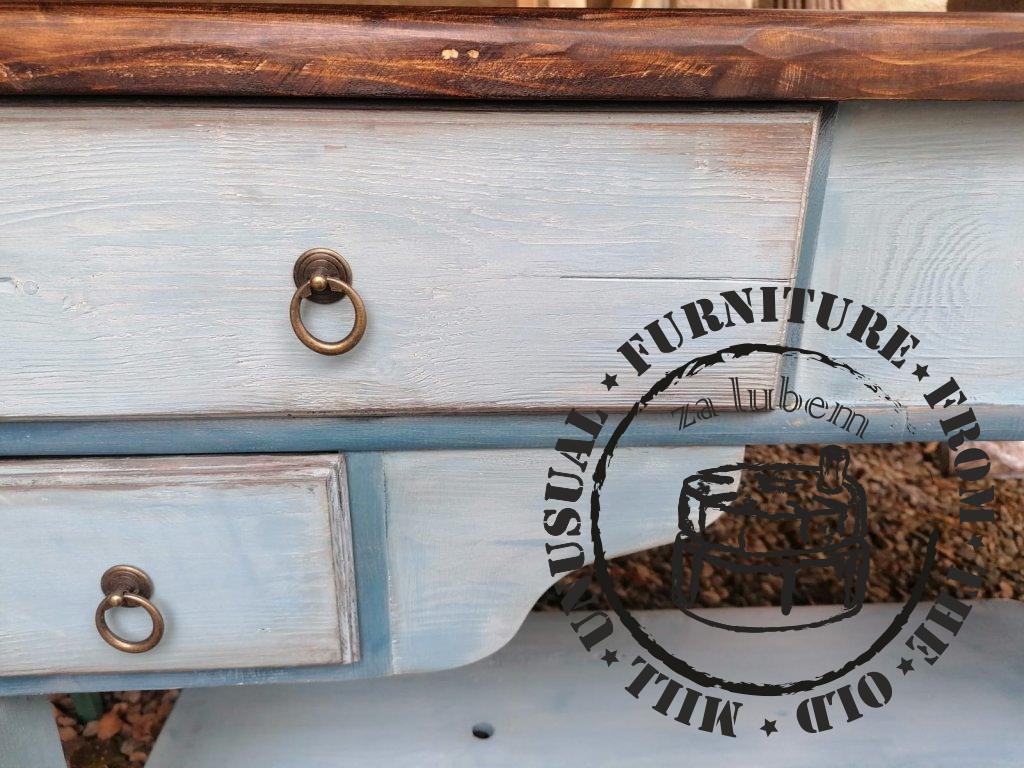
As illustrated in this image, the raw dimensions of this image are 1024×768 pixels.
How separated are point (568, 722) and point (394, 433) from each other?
0.35m

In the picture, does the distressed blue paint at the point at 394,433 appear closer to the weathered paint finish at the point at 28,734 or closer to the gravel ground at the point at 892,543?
the weathered paint finish at the point at 28,734

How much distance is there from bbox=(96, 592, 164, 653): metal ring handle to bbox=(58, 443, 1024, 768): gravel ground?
1.57ft

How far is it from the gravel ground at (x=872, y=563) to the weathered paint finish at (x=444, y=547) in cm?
44

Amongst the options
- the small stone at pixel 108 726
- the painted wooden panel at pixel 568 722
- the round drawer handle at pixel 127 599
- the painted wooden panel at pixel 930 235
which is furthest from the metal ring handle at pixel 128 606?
the small stone at pixel 108 726

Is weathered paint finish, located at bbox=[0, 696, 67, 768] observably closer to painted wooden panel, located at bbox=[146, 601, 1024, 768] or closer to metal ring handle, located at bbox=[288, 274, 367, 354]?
painted wooden panel, located at bbox=[146, 601, 1024, 768]

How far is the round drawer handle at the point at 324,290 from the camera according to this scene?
1.12ft

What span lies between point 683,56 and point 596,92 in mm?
43

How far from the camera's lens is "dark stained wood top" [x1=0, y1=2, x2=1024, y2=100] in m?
0.31

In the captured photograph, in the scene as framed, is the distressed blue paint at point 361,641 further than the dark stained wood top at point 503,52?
Yes

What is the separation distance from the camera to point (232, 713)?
2.00 feet

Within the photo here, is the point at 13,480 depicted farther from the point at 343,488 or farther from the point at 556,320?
the point at 556,320

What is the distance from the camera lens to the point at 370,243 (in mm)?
352

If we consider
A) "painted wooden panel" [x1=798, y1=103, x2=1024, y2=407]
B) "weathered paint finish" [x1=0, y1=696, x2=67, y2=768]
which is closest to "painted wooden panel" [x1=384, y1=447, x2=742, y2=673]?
"painted wooden panel" [x1=798, y1=103, x2=1024, y2=407]

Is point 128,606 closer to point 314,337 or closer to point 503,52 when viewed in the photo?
point 314,337
